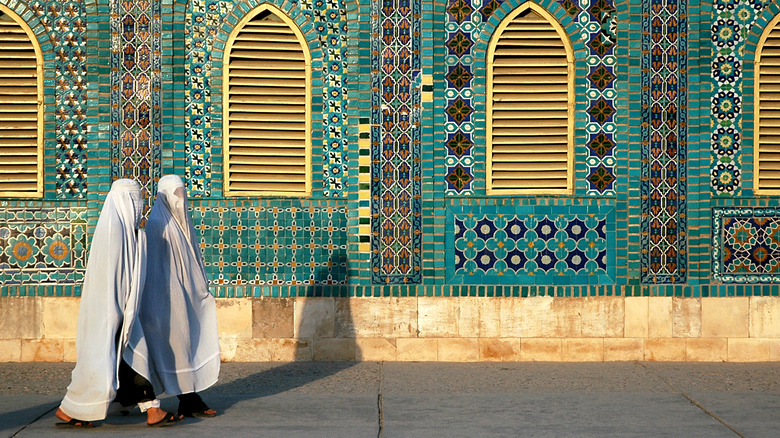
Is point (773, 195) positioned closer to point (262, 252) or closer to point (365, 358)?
point (365, 358)

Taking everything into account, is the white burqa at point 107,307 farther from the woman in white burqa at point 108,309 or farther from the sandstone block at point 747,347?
the sandstone block at point 747,347

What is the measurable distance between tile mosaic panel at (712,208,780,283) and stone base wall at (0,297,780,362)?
0.23m

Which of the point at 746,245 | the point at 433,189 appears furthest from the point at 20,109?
the point at 746,245

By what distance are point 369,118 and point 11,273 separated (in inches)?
140

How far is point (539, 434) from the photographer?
20.3ft

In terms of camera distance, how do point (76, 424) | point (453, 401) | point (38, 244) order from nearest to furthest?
point (76, 424) < point (453, 401) < point (38, 244)

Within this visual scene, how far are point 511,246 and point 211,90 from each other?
3.12m

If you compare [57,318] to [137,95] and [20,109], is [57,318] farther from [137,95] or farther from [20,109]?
[137,95]

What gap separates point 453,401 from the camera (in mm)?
7188

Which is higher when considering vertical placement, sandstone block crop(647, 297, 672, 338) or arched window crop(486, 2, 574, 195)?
arched window crop(486, 2, 574, 195)

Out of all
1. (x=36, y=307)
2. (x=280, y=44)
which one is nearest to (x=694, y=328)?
(x=280, y=44)

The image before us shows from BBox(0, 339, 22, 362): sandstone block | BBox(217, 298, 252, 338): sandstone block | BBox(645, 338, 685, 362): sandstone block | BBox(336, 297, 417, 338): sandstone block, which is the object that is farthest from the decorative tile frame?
BBox(0, 339, 22, 362): sandstone block

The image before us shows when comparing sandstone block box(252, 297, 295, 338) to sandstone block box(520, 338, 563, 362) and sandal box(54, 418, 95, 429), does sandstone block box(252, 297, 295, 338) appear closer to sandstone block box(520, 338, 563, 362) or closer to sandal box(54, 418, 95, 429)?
sandstone block box(520, 338, 563, 362)

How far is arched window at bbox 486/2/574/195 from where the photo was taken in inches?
349
